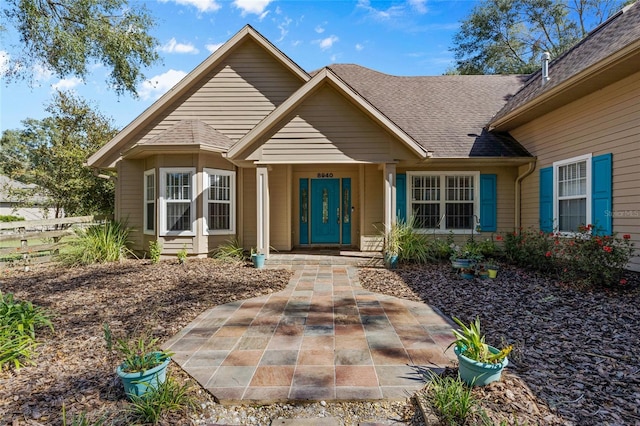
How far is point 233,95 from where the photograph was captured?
9172 millimetres

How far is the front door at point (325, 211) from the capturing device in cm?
948

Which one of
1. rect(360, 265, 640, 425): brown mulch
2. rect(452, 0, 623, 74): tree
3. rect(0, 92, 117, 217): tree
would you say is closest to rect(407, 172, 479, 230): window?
rect(360, 265, 640, 425): brown mulch

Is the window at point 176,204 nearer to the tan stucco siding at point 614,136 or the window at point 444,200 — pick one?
the window at point 444,200

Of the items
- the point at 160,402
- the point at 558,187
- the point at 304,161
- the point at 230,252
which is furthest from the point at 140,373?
the point at 558,187

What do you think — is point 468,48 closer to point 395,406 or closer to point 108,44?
point 108,44

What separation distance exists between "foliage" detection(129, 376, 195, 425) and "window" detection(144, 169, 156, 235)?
7.39m

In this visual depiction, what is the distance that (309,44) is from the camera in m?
9.87

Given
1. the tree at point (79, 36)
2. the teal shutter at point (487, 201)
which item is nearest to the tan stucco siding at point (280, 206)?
the tree at point (79, 36)

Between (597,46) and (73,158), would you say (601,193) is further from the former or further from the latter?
(73,158)

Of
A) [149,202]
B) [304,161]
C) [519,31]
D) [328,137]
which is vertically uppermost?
[519,31]

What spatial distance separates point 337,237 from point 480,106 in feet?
21.3

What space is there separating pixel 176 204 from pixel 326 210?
4.21m

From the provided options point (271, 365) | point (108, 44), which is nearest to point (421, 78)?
point (108, 44)

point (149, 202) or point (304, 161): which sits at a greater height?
point (304, 161)
